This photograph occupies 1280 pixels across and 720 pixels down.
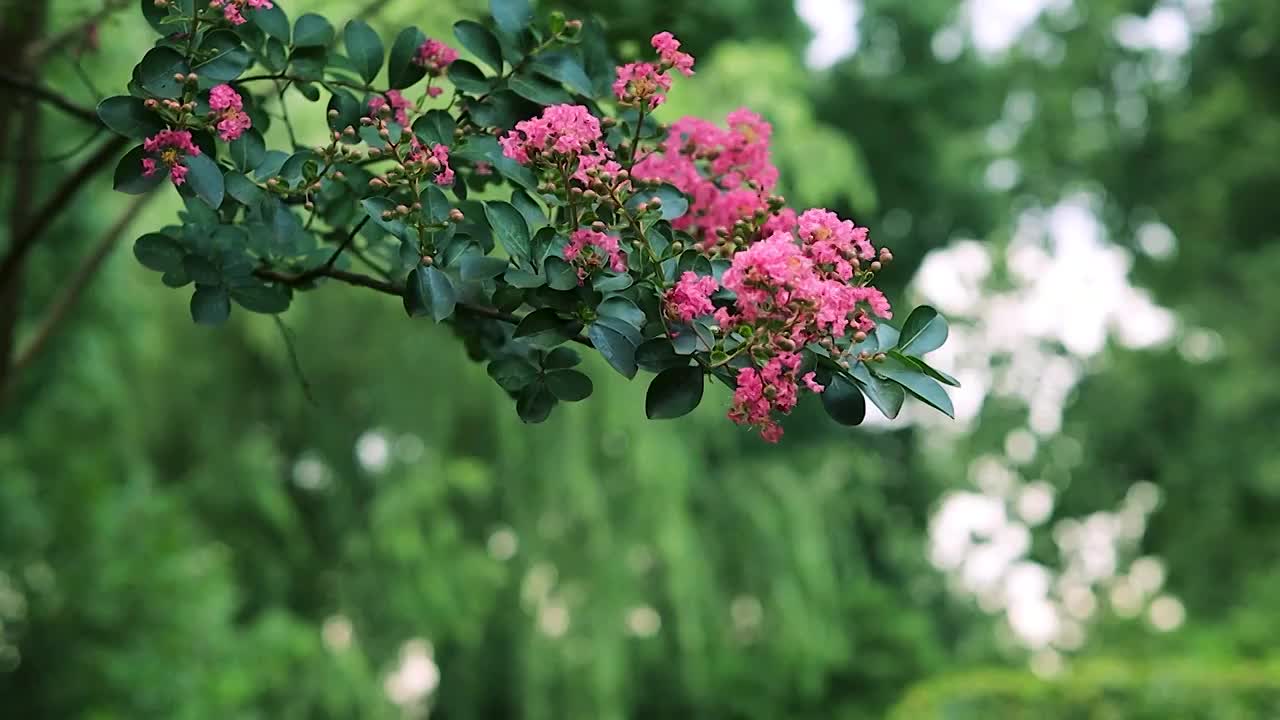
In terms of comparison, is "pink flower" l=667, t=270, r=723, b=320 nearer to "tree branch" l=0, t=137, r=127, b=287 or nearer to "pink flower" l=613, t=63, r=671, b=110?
"pink flower" l=613, t=63, r=671, b=110

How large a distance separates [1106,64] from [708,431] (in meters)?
6.63

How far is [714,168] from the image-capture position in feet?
5.79

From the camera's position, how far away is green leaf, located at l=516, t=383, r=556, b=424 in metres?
1.49

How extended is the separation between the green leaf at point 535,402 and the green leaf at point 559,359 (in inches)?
0.9

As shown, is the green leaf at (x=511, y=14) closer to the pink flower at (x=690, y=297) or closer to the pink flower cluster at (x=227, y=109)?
the pink flower cluster at (x=227, y=109)

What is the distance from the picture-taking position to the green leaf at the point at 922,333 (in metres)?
1.39

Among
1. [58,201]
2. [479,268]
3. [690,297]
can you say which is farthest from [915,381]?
[58,201]

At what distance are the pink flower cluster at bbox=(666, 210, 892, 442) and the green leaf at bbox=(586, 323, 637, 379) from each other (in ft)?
0.18

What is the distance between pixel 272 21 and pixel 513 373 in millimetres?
474

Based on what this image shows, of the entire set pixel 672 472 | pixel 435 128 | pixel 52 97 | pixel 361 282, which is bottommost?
pixel 361 282

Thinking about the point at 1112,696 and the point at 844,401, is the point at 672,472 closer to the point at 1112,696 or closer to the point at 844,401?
the point at 1112,696

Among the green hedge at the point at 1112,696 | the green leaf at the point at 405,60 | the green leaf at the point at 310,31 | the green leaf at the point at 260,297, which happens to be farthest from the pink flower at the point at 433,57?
the green hedge at the point at 1112,696

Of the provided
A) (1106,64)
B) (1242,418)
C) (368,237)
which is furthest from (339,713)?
(1106,64)

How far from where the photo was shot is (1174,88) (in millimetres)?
12195
